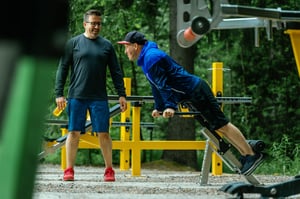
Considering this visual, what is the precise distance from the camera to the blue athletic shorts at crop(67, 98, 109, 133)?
11.4 meters

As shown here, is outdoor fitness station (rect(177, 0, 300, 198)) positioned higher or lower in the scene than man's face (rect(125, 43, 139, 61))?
lower

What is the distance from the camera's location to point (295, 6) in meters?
21.7

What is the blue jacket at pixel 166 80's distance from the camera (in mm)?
9609

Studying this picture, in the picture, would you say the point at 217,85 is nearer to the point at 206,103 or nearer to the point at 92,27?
the point at 92,27

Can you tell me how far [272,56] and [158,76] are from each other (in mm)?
15560

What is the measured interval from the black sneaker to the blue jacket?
0.94m

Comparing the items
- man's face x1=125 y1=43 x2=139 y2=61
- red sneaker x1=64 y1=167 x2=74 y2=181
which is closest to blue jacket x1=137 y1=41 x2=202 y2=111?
man's face x1=125 y1=43 x2=139 y2=61

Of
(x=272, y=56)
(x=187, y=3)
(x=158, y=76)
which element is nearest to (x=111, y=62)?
(x=158, y=76)

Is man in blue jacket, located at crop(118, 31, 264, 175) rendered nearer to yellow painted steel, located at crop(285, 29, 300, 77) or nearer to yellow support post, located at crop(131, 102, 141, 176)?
yellow support post, located at crop(131, 102, 141, 176)

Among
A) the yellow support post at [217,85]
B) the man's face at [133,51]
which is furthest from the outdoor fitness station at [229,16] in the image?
the yellow support post at [217,85]

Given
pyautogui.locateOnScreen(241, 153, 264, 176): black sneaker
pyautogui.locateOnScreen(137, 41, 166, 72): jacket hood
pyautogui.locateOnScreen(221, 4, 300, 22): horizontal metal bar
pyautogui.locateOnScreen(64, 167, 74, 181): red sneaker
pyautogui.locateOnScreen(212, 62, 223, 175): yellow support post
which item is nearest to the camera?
pyautogui.locateOnScreen(221, 4, 300, 22): horizontal metal bar

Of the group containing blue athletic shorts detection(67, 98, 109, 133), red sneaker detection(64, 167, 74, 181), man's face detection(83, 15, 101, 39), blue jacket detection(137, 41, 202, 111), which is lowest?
red sneaker detection(64, 167, 74, 181)

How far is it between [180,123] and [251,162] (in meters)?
10.6

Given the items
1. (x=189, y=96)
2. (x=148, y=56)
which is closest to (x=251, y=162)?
(x=189, y=96)
